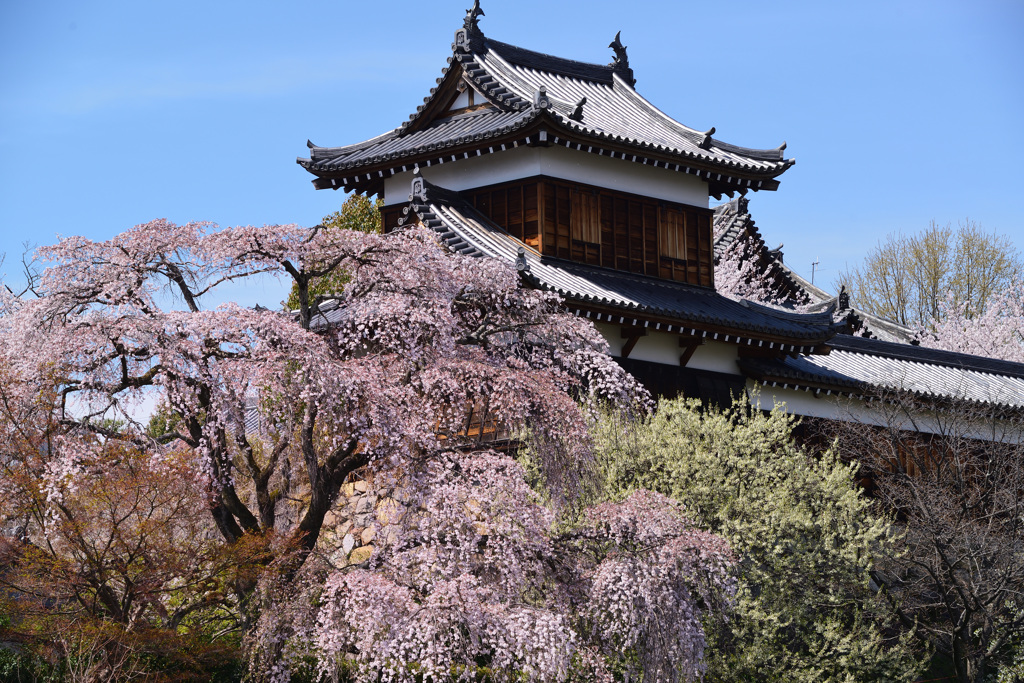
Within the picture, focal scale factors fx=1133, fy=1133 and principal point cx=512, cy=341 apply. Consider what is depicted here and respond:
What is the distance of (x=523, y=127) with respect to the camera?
62.7 feet

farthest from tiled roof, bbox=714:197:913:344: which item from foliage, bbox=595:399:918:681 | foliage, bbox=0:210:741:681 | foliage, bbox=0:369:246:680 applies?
foliage, bbox=0:369:246:680

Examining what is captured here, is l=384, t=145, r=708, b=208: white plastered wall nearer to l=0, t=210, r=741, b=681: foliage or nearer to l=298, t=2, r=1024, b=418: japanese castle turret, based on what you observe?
l=298, t=2, r=1024, b=418: japanese castle turret

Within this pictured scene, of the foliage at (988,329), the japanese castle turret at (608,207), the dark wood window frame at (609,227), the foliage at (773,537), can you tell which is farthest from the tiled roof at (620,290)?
the foliage at (988,329)

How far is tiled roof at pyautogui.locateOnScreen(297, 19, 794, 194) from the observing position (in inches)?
778

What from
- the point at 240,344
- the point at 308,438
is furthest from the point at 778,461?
the point at 240,344

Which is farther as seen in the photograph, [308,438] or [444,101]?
[444,101]

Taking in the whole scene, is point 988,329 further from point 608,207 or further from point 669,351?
point 669,351

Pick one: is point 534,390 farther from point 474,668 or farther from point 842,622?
point 842,622

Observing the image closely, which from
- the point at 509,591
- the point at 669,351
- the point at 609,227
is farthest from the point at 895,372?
the point at 509,591

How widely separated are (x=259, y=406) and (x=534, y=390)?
301 centimetres

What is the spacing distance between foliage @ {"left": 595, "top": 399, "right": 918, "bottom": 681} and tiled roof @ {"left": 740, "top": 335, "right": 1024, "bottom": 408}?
17.7ft

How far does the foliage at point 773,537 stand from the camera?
1408 centimetres

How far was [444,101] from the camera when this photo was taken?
73.2 ft

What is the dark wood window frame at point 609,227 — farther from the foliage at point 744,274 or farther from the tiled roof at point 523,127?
the foliage at point 744,274
